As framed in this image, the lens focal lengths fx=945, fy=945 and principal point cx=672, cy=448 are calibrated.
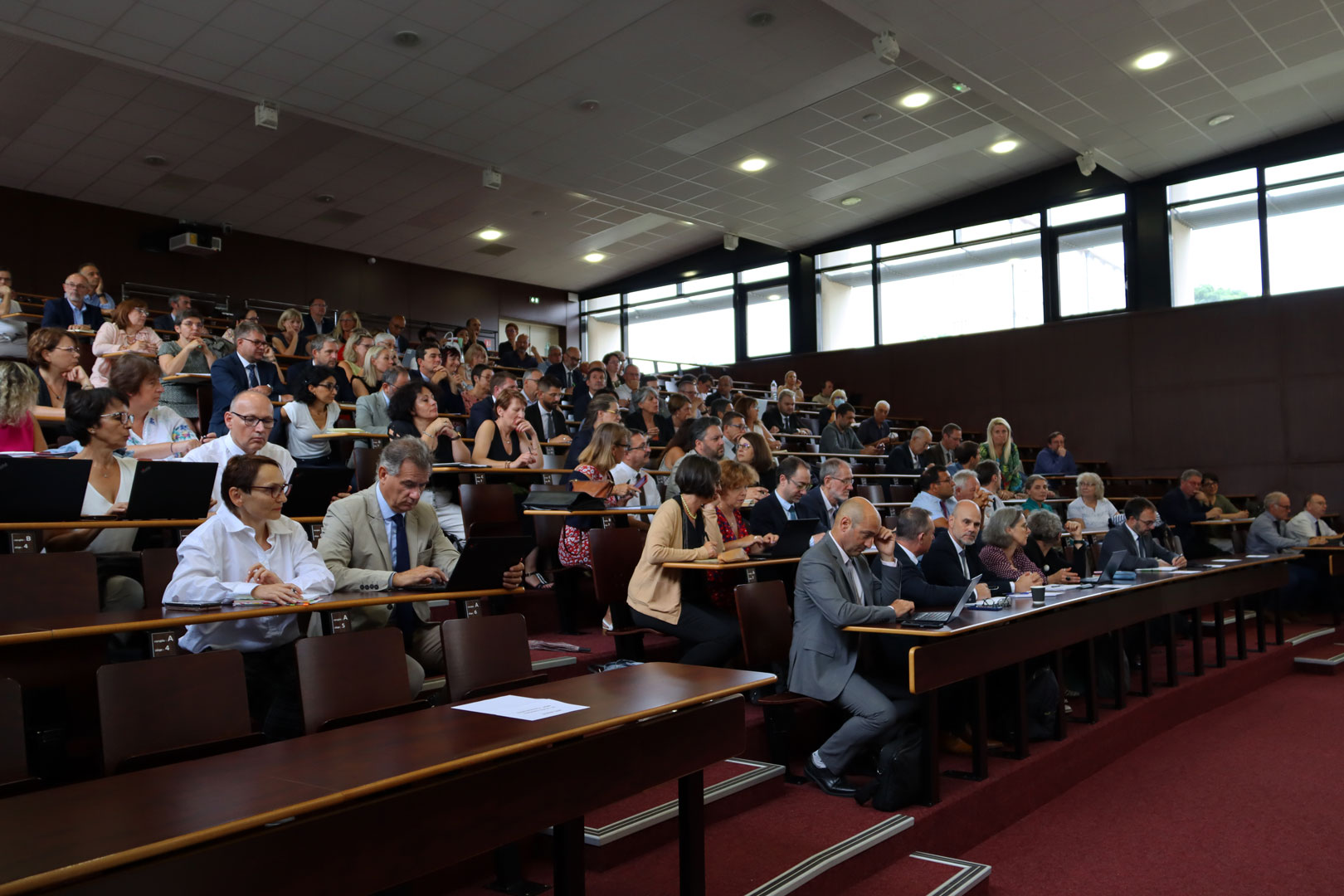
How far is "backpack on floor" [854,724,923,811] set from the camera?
3.37 metres

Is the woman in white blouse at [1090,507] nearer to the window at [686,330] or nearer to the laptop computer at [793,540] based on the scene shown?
the laptop computer at [793,540]

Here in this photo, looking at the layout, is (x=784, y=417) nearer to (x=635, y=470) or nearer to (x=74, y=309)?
(x=635, y=470)

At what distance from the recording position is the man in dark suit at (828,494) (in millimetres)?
5164

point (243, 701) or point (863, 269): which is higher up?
point (863, 269)

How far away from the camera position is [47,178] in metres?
11.2

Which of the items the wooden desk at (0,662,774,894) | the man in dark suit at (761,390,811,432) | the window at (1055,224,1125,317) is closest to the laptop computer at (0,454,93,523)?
the wooden desk at (0,662,774,894)

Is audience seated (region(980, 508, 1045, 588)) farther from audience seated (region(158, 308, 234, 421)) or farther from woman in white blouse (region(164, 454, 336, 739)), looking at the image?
audience seated (region(158, 308, 234, 421))

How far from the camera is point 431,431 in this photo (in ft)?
18.0

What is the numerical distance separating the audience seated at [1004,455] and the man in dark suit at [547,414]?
13.1 feet

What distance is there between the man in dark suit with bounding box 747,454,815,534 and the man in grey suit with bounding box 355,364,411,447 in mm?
2362

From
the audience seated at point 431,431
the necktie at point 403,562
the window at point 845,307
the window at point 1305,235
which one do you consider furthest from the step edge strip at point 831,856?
the window at point 845,307

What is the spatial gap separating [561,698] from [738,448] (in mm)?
4381

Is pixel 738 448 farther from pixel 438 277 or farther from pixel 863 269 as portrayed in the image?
pixel 438 277

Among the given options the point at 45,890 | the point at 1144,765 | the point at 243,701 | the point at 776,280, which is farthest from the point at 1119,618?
the point at 776,280
